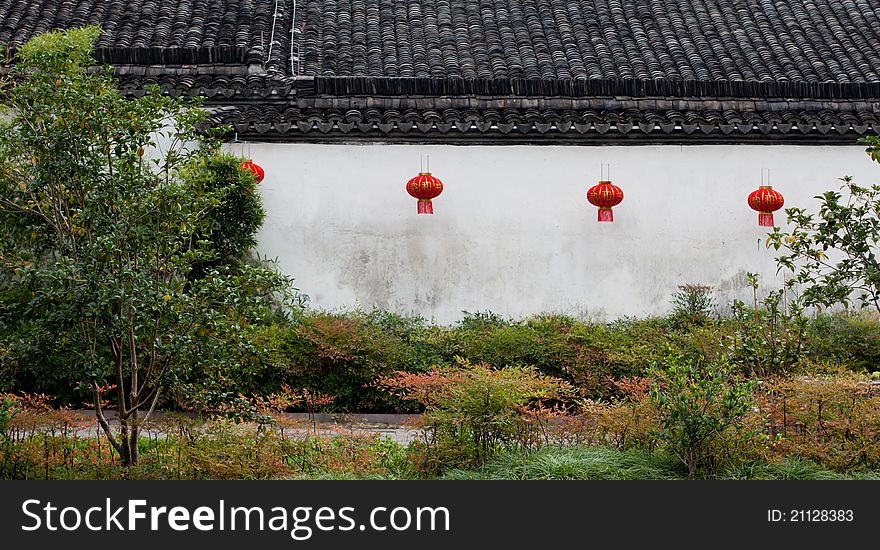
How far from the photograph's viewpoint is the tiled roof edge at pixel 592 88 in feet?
39.8

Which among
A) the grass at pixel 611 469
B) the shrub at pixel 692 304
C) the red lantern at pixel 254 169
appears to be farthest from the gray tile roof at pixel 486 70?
the grass at pixel 611 469

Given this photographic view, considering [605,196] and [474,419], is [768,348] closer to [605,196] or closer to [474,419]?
[474,419]

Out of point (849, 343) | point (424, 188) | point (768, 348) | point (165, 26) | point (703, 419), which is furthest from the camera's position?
point (165, 26)

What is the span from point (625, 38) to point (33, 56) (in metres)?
8.52

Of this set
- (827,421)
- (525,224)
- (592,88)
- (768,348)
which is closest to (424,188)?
(525,224)

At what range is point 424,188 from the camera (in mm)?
11938

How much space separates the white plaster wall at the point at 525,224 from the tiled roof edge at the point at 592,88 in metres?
0.61

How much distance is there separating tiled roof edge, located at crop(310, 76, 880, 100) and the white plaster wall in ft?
1.99

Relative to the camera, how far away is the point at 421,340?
34.4 feet

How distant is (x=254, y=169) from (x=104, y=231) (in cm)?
537

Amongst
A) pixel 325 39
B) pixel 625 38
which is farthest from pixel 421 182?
pixel 625 38

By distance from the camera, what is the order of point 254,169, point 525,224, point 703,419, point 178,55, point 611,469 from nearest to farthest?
point 703,419
point 611,469
point 254,169
point 178,55
point 525,224

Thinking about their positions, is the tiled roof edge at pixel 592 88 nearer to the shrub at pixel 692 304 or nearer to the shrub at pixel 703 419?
the shrub at pixel 692 304

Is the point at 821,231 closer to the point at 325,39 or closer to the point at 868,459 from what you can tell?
the point at 868,459
